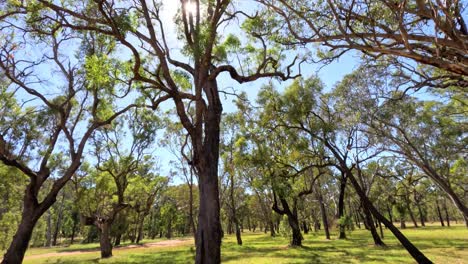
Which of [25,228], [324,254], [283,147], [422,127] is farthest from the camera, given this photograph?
[283,147]

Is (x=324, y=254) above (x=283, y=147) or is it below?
below

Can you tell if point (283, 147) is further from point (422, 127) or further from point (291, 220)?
point (422, 127)

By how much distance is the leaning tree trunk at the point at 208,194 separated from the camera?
7367mm

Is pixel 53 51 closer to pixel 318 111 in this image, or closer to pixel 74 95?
pixel 74 95

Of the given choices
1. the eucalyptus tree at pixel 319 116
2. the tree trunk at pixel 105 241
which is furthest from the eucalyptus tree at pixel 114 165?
the eucalyptus tree at pixel 319 116

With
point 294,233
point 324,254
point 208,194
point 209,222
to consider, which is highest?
point 208,194

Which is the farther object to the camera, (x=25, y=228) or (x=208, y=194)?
(x=25, y=228)

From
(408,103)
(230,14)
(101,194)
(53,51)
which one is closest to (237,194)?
(101,194)

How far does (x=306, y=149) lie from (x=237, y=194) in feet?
82.3

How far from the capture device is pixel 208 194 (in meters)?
7.85

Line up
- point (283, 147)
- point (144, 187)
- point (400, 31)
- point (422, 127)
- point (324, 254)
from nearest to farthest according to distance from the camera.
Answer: point (400, 31), point (324, 254), point (422, 127), point (283, 147), point (144, 187)

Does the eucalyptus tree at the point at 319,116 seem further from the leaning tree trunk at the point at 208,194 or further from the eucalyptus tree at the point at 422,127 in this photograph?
the leaning tree trunk at the point at 208,194

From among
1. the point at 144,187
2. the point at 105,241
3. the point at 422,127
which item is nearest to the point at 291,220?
the point at 422,127

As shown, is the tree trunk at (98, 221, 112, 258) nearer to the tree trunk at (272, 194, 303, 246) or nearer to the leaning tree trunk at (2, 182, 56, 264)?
the leaning tree trunk at (2, 182, 56, 264)
